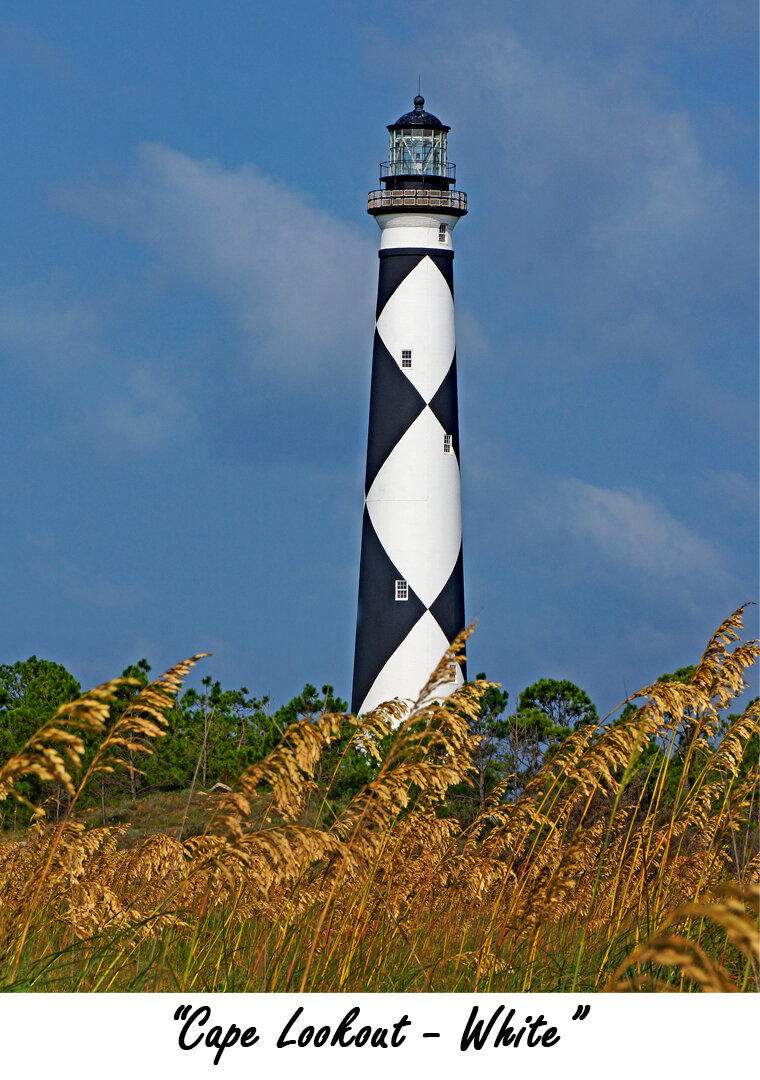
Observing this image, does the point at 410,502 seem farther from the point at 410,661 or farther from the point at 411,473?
the point at 410,661

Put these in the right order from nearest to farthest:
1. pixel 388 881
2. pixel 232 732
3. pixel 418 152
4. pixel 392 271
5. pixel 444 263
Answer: pixel 388 881 < pixel 232 732 < pixel 392 271 < pixel 444 263 < pixel 418 152

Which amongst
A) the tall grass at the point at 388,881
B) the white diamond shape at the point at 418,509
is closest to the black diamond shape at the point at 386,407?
the white diamond shape at the point at 418,509

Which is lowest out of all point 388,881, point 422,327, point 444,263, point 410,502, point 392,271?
point 388,881

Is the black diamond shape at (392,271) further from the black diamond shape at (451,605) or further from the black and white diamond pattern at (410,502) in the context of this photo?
the black diamond shape at (451,605)

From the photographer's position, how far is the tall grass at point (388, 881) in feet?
11.2

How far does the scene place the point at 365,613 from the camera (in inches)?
958

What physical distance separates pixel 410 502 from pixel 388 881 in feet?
64.3

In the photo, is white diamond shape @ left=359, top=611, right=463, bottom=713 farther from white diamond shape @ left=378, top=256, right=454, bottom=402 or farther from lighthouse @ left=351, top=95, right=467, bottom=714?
white diamond shape @ left=378, top=256, right=454, bottom=402

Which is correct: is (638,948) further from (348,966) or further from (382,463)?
(382,463)

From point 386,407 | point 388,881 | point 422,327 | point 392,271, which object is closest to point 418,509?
point 386,407

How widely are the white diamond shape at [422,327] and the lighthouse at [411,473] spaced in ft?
0.06

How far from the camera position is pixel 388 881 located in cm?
462

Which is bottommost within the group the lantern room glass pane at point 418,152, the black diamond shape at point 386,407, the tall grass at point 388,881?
the tall grass at point 388,881
